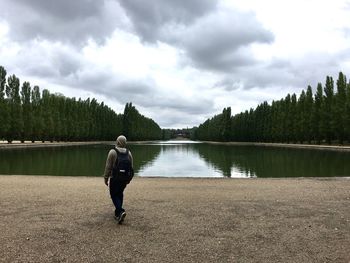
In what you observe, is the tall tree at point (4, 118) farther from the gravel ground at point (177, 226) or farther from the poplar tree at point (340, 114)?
the gravel ground at point (177, 226)

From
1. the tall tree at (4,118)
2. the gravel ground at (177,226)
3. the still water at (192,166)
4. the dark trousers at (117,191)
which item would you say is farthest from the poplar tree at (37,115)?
the dark trousers at (117,191)

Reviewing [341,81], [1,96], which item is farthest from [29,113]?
[341,81]

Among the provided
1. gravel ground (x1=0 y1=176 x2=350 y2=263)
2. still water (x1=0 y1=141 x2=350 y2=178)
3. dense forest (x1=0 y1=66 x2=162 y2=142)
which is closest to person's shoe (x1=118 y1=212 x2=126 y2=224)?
gravel ground (x1=0 y1=176 x2=350 y2=263)

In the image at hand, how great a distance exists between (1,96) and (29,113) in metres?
7.25

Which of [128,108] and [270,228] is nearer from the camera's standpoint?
[270,228]

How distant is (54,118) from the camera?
8700cm

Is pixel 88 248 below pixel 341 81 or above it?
below

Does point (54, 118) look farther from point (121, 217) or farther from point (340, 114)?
point (121, 217)

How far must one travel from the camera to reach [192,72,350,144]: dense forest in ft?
218

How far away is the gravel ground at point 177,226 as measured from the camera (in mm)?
6477

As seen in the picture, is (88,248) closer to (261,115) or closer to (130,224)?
(130,224)

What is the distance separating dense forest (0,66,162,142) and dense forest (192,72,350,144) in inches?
1435

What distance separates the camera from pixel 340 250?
21.9ft

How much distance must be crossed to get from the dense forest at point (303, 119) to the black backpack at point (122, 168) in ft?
199
